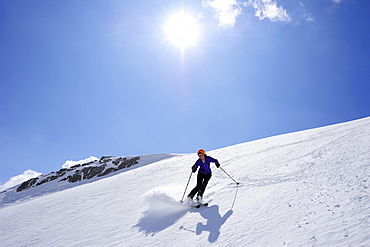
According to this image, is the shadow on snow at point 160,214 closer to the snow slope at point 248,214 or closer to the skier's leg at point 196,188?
the snow slope at point 248,214

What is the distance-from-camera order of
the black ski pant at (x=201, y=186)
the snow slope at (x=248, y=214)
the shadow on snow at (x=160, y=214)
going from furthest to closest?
the black ski pant at (x=201, y=186)
the shadow on snow at (x=160, y=214)
the snow slope at (x=248, y=214)

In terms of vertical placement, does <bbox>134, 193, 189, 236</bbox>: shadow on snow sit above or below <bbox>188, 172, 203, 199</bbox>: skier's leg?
below

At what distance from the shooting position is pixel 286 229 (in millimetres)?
3648

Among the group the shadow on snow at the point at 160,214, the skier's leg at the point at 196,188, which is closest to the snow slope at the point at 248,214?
the shadow on snow at the point at 160,214

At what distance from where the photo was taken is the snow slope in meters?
3.52

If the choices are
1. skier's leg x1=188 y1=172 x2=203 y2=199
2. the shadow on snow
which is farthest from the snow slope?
skier's leg x1=188 y1=172 x2=203 y2=199

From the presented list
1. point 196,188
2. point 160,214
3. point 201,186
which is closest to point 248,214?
point 201,186

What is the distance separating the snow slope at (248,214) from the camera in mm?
3523

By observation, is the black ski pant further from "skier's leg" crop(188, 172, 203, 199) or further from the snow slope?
the snow slope

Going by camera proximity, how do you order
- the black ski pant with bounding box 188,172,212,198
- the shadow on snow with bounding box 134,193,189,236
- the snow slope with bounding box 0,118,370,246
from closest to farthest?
the snow slope with bounding box 0,118,370,246 → the shadow on snow with bounding box 134,193,189,236 → the black ski pant with bounding box 188,172,212,198

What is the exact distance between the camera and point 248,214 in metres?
4.73

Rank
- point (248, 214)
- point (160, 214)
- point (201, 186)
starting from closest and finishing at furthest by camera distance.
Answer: point (248, 214) → point (160, 214) → point (201, 186)

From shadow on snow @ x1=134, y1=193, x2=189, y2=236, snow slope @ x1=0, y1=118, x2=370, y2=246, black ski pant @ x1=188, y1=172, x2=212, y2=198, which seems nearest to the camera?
snow slope @ x1=0, y1=118, x2=370, y2=246

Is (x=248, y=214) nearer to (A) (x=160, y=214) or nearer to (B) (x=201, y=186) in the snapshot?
(B) (x=201, y=186)
